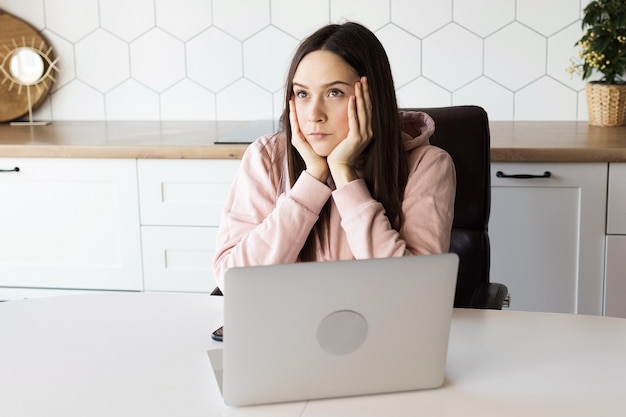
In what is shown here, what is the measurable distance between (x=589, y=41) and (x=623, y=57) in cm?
11

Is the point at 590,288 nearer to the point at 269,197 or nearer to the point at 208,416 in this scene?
the point at 269,197

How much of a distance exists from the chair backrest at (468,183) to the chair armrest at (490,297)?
126 mm

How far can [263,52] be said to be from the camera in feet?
9.83

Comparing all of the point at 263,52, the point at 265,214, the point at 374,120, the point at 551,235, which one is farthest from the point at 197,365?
the point at 263,52

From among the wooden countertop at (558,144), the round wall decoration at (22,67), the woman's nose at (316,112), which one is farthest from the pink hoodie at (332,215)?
the round wall decoration at (22,67)

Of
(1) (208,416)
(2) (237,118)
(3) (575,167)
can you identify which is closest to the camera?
(1) (208,416)

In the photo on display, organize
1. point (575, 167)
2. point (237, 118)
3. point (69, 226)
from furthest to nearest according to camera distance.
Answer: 1. point (237, 118)
2. point (69, 226)
3. point (575, 167)

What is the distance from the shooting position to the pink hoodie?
67.2 inches

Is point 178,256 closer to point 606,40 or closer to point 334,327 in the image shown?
point 606,40

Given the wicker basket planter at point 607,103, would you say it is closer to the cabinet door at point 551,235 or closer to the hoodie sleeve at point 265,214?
the cabinet door at point 551,235

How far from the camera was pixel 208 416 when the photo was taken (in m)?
1.16

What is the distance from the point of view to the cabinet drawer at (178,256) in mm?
2615

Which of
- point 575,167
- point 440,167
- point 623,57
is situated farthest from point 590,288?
point 440,167

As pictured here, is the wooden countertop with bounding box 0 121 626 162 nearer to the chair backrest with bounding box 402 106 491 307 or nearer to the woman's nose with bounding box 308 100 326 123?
the chair backrest with bounding box 402 106 491 307
